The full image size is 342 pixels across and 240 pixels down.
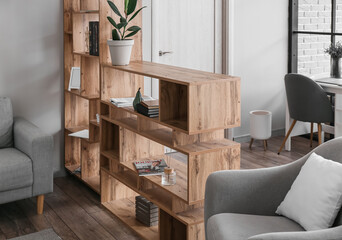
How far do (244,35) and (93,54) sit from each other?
2.17 meters

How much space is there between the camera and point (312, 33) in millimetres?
5453

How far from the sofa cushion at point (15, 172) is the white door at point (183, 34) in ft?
5.36

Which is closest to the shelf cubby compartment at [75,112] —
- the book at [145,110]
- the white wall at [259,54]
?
the book at [145,110]

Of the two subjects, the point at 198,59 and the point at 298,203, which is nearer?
the point at 298,203

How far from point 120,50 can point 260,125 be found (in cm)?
221

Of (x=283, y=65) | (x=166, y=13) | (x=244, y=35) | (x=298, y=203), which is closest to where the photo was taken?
(x=298, y=203)

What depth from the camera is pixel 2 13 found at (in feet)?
13.0

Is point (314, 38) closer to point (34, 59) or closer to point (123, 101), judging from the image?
point (123, 101)

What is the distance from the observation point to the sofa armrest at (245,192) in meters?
2.51

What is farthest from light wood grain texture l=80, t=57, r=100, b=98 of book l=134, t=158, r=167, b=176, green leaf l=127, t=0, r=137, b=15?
book l=134, t=158, r=167, b=176

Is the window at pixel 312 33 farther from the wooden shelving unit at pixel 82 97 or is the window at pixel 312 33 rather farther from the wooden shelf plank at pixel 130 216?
the wooden shelf plank at pixel 130 216

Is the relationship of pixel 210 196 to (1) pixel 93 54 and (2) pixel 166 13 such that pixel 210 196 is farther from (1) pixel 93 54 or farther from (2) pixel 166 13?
(2) pixel 166 13

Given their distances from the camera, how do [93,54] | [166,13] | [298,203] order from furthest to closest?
[166,13] < [93,54] < [298,203]

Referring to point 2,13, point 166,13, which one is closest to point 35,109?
point 2,13
